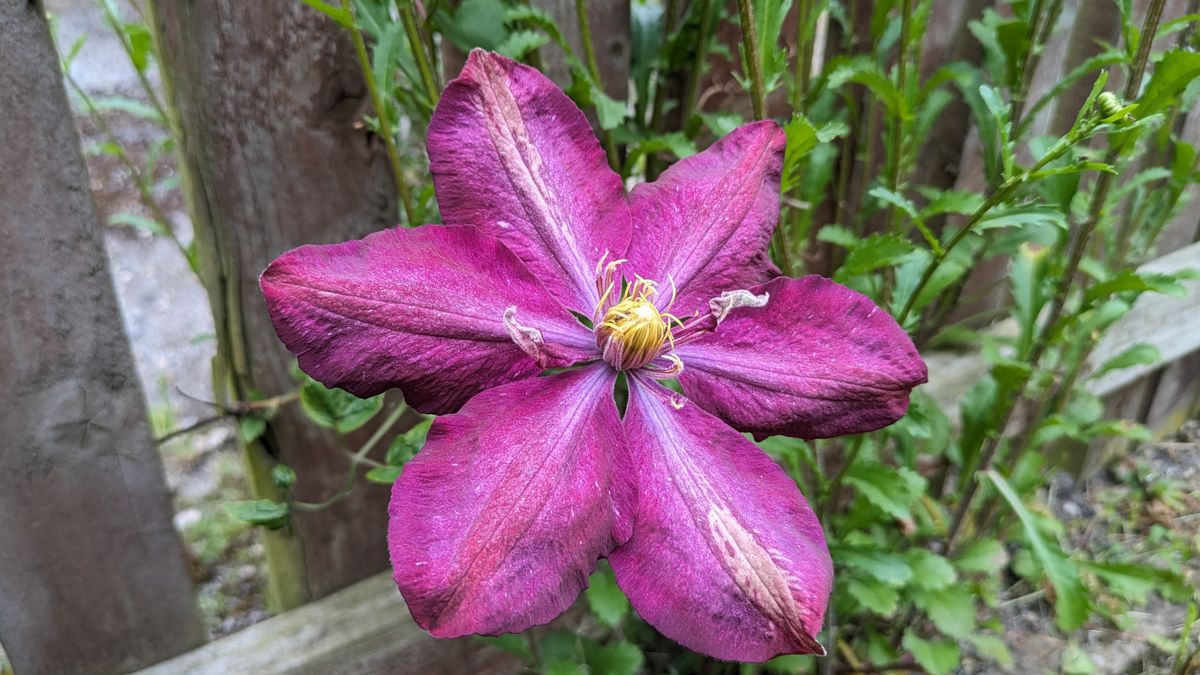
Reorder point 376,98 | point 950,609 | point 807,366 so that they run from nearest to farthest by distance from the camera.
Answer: point 807,366, point 376,98, point 950,609

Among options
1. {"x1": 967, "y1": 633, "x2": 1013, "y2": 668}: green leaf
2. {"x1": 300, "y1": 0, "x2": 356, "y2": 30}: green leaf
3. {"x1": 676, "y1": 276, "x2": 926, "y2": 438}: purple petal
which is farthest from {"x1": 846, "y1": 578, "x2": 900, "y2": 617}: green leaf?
{"x1": 300, "y1": 0, "x2": 356, "y2": 30}: green leaf

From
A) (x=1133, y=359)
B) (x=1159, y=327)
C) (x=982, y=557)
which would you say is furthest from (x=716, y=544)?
(x=1159, y=327)

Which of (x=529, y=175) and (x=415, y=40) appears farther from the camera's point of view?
(x=415, y=40)

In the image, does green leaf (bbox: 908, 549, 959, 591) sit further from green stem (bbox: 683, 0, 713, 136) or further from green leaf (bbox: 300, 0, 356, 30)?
green leaf (bbox: 300, 0, 356, 30)

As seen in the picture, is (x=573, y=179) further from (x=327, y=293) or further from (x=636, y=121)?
(x=636, y=121)

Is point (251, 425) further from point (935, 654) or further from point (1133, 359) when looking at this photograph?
point (1133, 359)

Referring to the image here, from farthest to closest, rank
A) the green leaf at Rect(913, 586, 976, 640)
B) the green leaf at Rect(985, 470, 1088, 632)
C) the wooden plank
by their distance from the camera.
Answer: the wooden plank
the green leaf at Rect(913, 586, 976, 640)
the green leaf at Rect(985, 470, 1088, 632)
